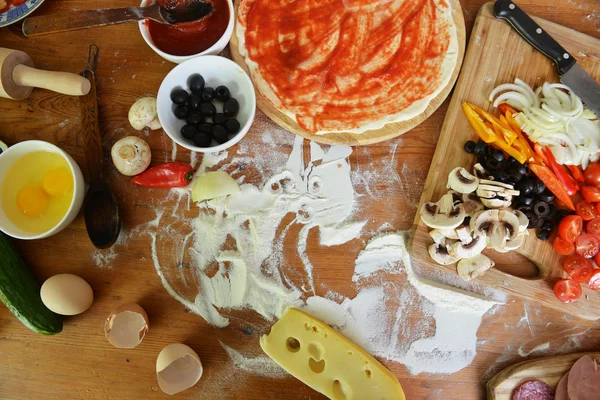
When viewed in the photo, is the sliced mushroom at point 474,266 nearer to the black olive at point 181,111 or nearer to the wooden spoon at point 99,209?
the black olive at point 181,111

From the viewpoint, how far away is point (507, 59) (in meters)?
2.36

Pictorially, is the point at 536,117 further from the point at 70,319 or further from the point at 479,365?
the point at 70,319

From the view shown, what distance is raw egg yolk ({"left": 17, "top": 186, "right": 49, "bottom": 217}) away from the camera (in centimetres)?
220

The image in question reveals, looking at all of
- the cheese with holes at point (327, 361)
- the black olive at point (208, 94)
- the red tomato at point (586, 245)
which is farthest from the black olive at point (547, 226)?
the black olive at point (208, 94)

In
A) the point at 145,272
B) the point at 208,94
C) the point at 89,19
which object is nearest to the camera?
the point at 89,19

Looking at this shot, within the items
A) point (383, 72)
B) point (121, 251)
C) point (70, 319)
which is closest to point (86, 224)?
point (121, 251)

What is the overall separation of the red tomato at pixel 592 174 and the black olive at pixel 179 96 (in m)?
2.10

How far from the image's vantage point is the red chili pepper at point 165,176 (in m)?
2.30

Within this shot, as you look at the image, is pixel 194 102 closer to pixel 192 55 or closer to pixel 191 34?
pixel 192 55

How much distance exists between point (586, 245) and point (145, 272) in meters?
2.29

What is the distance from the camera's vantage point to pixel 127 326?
7.17ft

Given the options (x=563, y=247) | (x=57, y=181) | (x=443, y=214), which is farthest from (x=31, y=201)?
(x=563, y=247)

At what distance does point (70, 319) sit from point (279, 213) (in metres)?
1.24

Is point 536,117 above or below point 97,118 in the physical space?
above
